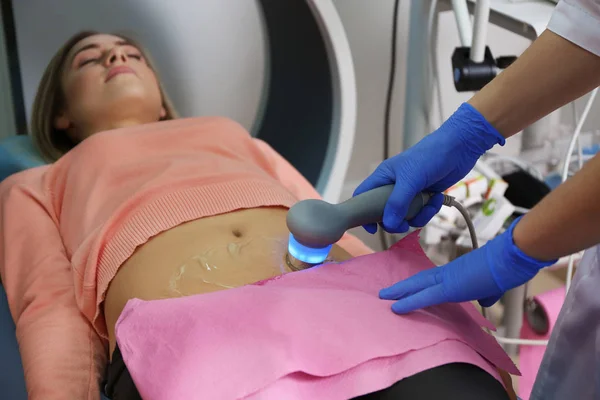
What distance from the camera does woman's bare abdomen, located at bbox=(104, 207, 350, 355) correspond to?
3.01ft

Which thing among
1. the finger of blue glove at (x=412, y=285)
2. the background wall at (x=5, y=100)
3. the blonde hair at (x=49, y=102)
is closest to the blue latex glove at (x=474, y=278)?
the finger of blue glove at (x=412, y=285)

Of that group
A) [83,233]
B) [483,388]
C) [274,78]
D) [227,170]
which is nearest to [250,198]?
[227,170]

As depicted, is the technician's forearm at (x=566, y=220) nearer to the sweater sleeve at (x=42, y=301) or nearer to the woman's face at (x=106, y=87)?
the sweater sleeve at (x=42, y=301)

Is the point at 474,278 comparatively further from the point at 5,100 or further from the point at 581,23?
the point at 5,100

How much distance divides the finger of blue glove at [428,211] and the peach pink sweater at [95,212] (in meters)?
0.30

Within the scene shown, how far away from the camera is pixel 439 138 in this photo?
0.86 m

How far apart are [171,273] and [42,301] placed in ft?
0.82

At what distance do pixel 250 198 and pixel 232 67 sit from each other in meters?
0.70

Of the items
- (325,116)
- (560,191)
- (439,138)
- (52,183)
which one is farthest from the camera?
(325,116)

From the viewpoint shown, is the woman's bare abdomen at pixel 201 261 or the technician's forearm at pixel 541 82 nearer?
the technician's forearm at pixel 541 82

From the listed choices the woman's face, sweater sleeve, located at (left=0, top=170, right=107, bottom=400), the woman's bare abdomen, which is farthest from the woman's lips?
the woman's bare abdomen

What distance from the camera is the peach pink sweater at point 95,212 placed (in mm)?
952

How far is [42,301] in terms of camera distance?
39.6 inches

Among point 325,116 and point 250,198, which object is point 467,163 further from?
point 325,116
